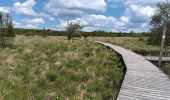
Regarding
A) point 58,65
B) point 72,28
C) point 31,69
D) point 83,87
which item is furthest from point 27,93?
point 72,28

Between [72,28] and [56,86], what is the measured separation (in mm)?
53939

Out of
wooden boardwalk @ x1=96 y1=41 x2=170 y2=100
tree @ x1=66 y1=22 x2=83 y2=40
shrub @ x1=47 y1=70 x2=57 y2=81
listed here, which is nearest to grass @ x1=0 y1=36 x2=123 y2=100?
shrub @ x1=47 y1=70 x2=57 y2=81

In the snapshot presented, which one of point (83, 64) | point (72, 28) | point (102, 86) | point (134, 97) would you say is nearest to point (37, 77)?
point (102, 86)

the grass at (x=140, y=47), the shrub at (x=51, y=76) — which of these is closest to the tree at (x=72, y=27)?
the grass at (x=140, y=47)

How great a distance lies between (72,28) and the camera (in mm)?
66562

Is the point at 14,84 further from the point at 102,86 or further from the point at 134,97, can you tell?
the point at 134,97

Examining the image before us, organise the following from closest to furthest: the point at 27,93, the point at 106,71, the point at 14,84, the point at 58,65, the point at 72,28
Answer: the point at 27,93 → the point at 14,84 → the point at 106,71 → the point at 58,65 → the point at 72,28

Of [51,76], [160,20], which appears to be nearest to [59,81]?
[51,76]

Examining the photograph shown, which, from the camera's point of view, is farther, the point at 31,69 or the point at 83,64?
the point at 83,64

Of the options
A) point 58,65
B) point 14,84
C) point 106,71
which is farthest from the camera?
point 58,65

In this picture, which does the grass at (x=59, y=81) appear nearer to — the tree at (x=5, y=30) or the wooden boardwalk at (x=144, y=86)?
the wooden boardwalk at (x=144, y=86)

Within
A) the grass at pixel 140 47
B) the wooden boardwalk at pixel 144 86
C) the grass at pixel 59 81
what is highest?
the wooden boardwalk at pixel 144 86

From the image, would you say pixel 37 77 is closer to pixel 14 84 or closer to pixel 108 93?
pixel 14 84

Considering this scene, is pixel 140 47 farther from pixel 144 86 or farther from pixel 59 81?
pixel 144 86
